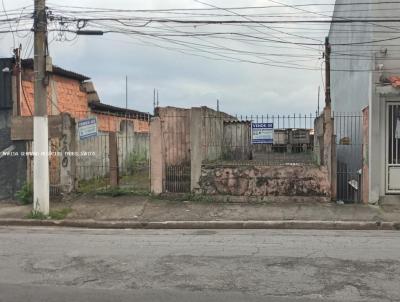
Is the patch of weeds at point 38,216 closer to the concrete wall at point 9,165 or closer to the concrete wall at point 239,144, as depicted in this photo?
the concrete wall at point 9,165

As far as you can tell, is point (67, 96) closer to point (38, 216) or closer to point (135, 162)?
point (135, 162)

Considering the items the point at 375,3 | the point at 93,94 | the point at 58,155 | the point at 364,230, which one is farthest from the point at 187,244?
the point at 93,94

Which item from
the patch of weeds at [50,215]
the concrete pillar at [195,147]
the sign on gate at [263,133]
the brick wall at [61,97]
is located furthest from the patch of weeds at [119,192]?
the sign on gate at [263,133]

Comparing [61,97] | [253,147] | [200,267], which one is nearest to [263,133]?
[253,147]

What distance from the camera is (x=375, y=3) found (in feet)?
48.1

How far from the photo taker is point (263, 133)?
1559 centimetres

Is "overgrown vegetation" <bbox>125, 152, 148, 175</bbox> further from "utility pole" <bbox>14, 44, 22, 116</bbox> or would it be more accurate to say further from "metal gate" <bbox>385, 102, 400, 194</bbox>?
"metal gate" <bbox>385, 102, 400, 194</bbox>

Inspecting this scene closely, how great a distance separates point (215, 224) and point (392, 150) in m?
5.54

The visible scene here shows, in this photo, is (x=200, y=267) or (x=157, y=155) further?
(x=157, y=155)

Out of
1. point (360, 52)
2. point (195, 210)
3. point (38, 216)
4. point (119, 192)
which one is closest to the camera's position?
point (38, 216)

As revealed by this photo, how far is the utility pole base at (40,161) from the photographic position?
43.8ft

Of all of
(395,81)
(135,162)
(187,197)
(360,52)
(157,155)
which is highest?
(360,52)

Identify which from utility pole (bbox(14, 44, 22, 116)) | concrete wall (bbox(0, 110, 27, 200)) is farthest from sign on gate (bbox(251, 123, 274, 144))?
utility pole (bbox(14, 44, 22, 116))

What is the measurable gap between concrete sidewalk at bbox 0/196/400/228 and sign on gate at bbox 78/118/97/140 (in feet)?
6.53
